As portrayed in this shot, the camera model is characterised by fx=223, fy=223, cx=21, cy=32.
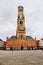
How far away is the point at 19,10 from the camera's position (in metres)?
105

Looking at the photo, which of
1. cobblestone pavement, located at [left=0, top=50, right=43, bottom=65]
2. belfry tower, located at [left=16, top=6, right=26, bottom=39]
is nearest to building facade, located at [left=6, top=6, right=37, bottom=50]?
belfry tower, located at [left=16, top=6, right=26, bottom=39]

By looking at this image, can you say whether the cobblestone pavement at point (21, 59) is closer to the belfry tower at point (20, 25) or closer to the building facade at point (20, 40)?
the belfry tower at point (20, 25)

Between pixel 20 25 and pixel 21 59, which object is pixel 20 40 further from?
pixel 21 59

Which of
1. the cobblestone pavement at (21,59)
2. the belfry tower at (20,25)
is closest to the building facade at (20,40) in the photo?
the belfry tower at (20,25)

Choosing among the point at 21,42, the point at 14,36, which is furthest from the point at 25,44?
the point at 14,36

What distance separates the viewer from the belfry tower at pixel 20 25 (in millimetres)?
103387

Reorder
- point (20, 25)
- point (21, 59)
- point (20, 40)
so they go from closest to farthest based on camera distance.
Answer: point (21, 59) < point (20, 25) < point (20, 40)

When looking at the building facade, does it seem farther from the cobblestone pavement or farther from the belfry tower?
the cobblestone pavement

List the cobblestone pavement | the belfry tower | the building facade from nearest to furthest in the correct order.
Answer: the cobblestone pavement, the belfry tower, the building facade

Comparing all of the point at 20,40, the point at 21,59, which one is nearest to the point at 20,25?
the point at 20,40

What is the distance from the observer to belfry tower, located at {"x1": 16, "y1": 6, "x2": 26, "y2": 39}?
103m

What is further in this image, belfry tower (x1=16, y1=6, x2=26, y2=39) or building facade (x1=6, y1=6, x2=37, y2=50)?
building facade (x1=6, y1=6, x2=37, y2=50)

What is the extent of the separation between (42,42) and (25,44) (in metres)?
13.4

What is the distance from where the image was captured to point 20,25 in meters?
103
